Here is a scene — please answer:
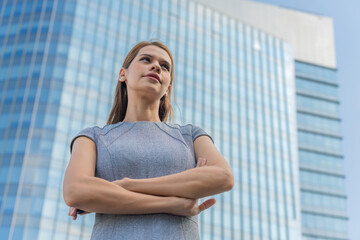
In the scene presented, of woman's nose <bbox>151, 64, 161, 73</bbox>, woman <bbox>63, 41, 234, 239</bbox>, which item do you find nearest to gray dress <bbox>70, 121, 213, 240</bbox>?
woman <bbox>63, 41, 234, 239</bbox>

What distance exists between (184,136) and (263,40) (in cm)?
7343

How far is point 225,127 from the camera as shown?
64.0 m

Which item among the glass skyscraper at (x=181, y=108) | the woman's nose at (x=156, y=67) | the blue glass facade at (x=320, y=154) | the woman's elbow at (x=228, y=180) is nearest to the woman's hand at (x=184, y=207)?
the woman's elbow at (x=228, y=180)

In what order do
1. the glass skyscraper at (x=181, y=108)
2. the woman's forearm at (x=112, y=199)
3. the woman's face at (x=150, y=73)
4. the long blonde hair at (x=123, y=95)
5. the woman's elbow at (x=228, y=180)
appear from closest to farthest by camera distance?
the woman's forearm at (x=112, y=199)
the woman's elbow at (x=228, y=180)
the woman's face at (x=150, y=73)
the long blonde hair at (x=123, y=95)
the glass skyscraper at (x=181, y=108)

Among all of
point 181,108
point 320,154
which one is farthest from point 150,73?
point 320,154

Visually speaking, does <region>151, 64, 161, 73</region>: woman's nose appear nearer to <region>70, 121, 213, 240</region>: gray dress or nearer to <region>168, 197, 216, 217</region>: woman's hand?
<region>70, 121, 213, 240</region>: gray dress

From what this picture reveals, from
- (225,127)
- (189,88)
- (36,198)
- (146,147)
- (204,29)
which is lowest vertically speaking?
(146,147)

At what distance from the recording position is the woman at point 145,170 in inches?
102

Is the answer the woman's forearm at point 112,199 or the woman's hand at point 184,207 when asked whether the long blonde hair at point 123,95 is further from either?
the woman's hand at point 184,207

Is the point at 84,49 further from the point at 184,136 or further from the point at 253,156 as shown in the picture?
Result: the point at 184,136

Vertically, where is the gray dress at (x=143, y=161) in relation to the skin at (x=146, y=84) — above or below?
below

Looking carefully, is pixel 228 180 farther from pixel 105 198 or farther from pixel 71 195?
pixel 71 195

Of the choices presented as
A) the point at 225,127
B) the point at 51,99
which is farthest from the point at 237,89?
the point at 51,99

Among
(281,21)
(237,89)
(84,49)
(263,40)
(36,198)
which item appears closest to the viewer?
(36,198)
